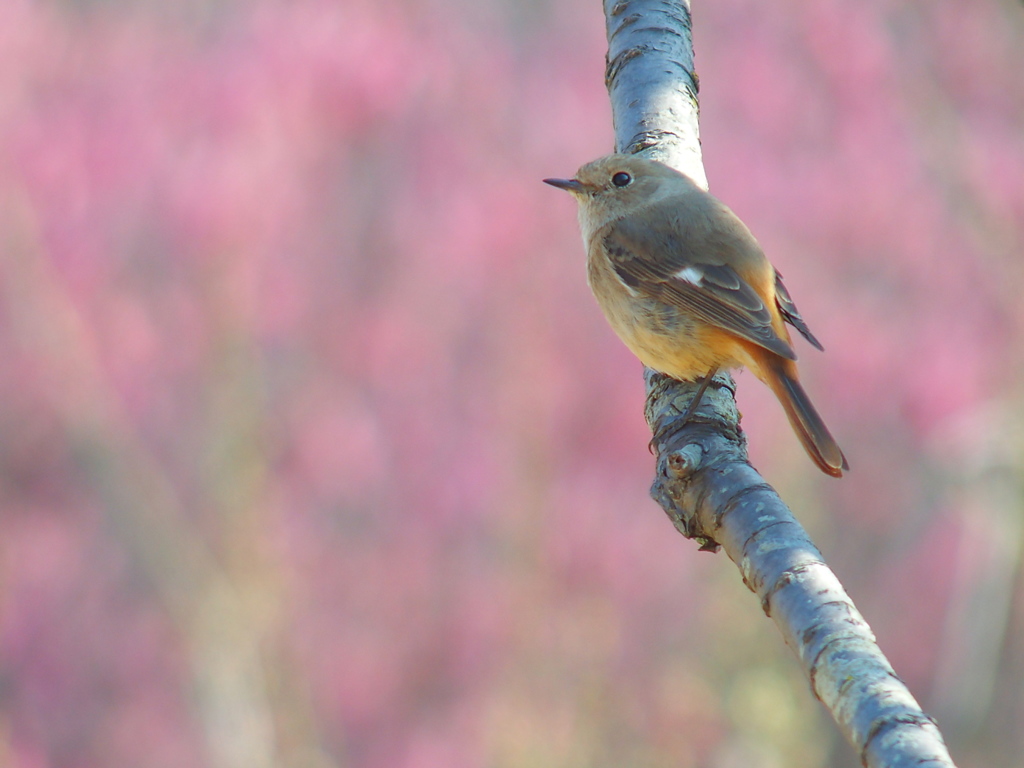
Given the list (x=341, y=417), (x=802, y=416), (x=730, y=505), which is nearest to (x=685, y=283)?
(x=802, y=416)

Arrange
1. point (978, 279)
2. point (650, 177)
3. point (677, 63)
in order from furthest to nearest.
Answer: point (978, 279)
point (650, 177)
point (677, 63)

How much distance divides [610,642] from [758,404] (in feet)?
5.21

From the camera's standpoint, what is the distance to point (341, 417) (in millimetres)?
5566

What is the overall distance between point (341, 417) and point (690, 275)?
3.31 meters

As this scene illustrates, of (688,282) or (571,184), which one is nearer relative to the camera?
(688,282)

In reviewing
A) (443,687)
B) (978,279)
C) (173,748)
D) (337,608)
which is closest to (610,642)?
(443,687)

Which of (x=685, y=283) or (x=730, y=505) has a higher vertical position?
(x=685, y=283)

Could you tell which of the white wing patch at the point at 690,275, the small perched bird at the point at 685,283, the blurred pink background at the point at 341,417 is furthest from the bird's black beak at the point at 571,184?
the blurred pink background at the point at 341,417

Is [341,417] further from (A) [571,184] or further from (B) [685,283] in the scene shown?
(B) [685,283]

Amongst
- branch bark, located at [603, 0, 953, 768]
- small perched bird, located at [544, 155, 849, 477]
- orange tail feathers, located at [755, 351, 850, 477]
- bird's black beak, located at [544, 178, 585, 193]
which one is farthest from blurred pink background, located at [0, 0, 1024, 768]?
branch bark, located at [603, 0, 953, 768]

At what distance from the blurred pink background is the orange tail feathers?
9.35ft

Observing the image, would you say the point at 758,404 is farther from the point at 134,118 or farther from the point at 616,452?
the point at 134,118

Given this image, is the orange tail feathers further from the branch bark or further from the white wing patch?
the white wing patch

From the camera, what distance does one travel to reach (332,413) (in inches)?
220
